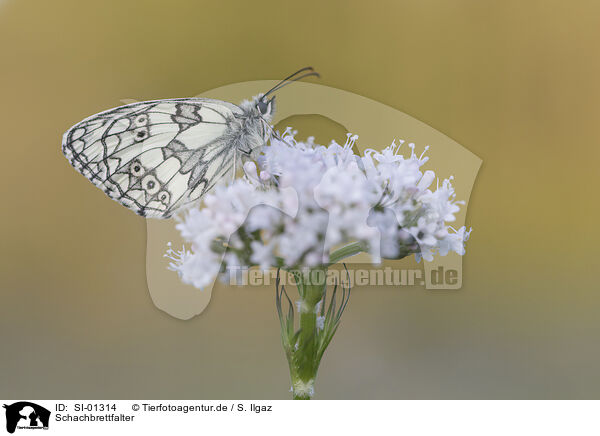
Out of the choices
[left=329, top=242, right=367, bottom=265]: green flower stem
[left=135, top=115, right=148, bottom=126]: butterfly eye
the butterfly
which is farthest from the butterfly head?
[left=329, top=242, right=367, bottom=265]: green flower stem

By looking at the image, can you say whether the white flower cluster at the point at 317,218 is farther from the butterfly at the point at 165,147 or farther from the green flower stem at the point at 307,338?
the butterfly at the point at 165,147

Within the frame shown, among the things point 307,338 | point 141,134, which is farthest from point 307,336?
point 141,134

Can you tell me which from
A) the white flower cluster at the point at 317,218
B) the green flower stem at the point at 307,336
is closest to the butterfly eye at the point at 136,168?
the white flower cluster at the point at 317,218

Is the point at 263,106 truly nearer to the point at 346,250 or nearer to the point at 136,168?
the point at 136,168

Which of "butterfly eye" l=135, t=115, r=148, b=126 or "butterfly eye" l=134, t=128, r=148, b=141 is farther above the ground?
"butterfly eye" l=135, t=115, r=148, b=126

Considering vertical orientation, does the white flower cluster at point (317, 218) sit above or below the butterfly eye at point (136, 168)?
below

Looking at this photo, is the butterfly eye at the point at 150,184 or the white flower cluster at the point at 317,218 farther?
the butterfly eye at the point at 150,184

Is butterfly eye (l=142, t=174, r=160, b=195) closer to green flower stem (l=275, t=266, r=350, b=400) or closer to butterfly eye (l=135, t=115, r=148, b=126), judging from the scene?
butterfly eye (l=135, t=115, r=148, b=126)
